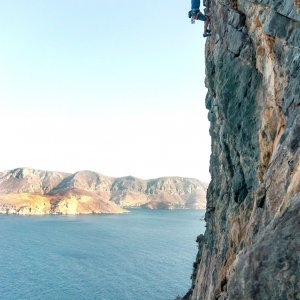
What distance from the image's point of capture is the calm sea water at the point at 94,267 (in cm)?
8331

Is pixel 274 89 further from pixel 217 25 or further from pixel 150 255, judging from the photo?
pixel 150 255

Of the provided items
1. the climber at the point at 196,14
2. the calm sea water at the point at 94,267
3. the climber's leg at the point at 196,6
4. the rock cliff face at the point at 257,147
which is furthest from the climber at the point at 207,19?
the calm sea water at the point at 94,267

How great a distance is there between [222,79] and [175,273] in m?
76.5

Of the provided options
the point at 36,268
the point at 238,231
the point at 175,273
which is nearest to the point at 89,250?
the point at 36,268

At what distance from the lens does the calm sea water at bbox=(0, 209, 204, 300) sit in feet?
273

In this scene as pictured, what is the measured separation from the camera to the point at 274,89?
2488 centimetres

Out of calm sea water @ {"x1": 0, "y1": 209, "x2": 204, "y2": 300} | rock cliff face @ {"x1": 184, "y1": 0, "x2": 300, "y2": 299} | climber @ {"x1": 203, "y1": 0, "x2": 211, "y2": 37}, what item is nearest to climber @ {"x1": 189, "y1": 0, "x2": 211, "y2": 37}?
climber @ {"x1": 203, "y1": 0, "x2": 211, "y2": 37}

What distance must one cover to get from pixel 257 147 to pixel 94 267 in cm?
9038

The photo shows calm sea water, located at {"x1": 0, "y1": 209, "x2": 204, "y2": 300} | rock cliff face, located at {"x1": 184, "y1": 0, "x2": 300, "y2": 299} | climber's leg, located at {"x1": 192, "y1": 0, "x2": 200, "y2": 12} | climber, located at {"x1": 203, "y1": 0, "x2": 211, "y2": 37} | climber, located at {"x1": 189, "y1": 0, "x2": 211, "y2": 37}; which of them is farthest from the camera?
calm sea water, located at {"x1": 0, "y1": 209, "x2": 204, "y2": 300}

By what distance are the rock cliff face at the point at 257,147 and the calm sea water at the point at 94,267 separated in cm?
4259

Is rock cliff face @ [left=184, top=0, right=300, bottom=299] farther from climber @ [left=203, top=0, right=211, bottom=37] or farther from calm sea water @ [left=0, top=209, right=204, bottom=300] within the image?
calm sea water @ [left=0, top=209, right=204, bottom=300]

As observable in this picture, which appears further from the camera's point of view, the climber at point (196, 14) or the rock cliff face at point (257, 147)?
the climber at point (196, 14)

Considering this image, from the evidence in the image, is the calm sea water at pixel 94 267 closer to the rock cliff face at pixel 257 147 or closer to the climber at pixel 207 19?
the rock cliff face at pixel 257 147

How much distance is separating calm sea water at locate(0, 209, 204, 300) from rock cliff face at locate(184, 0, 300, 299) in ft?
140
